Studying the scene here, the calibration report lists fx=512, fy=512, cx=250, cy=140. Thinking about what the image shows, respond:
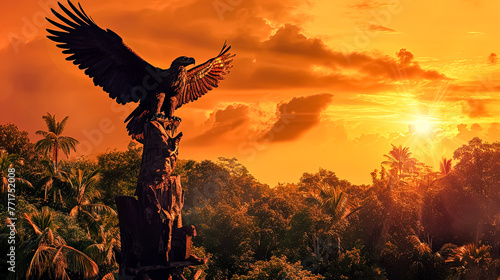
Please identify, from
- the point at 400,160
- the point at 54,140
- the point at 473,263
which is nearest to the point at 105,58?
the point at 473,263

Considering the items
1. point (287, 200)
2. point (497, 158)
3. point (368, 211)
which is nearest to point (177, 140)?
point (368, 211)

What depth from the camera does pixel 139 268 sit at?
28.6 feet

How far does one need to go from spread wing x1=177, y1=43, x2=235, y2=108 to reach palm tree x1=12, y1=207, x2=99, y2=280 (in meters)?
13.7

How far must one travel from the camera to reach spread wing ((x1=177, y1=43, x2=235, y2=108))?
36.1ft

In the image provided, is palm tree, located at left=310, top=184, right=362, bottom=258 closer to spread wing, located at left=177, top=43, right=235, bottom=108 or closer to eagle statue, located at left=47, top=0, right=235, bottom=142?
spread wing, located at left=177, top=43, right=235, bottom=108

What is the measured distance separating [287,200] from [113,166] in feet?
51.2

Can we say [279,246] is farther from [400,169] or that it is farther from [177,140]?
[400,169]

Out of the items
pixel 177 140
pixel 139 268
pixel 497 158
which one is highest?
pixel 497 158

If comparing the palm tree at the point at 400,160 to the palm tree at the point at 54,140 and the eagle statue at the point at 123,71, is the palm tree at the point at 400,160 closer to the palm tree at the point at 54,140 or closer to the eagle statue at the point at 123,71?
the palm tree at the point at 54,140

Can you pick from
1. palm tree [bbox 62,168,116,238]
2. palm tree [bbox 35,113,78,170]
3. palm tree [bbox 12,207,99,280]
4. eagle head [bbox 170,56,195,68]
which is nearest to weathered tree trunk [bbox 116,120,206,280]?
eagle head [bbox 170,56,195,68]

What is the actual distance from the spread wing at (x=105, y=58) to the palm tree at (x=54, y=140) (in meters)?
38.5

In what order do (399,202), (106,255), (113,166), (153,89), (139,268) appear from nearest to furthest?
(139,268) → (153,89) → (106,255) → (399,202) → (113,166)

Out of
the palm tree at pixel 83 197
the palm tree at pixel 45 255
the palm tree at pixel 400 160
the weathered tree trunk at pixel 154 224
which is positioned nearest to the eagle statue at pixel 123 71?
the weathered tree trunk at pixel 154 224

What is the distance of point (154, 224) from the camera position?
885 cm
